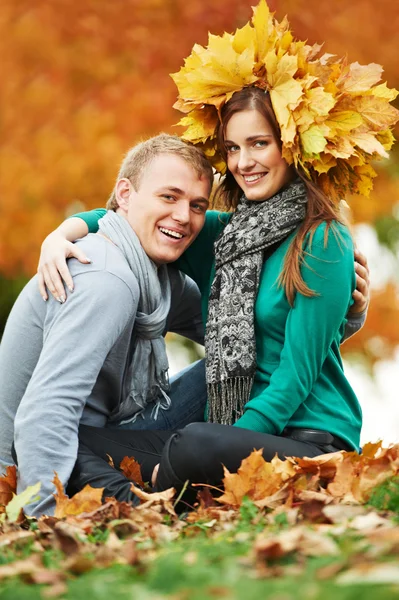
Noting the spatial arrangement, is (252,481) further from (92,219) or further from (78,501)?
(92,219)

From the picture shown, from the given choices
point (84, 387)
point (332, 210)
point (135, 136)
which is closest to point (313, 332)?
point (332, 210)

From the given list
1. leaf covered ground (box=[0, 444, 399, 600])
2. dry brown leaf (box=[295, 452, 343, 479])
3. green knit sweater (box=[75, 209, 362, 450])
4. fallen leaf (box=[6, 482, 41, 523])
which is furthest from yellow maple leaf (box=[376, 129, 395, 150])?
fallen leaf (box=[6, 482, 41, 523])

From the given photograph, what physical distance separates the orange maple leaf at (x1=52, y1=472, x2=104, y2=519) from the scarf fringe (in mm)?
671

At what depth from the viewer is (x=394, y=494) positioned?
2.37 metres

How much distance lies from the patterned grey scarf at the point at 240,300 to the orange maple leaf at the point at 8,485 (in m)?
0.80

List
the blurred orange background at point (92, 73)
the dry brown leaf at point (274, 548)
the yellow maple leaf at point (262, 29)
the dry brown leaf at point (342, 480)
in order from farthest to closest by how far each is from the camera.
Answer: the blurred orange background at point (92, 73) → the yellow maple leaf at point (262, 29) → the dry brown leaf at point (342, 480) → the dry brown leaf at point (274, 548)

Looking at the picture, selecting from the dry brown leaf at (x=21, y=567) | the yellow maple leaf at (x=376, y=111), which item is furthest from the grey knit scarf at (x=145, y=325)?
the dry brown leaf at (x=21, y=567)

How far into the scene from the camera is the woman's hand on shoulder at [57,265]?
317cm

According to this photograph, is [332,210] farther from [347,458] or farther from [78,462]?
[78,462]

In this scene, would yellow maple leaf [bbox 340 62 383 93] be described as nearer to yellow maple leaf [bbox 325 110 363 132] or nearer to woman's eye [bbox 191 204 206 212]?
yellow maple leaf [bbox 325 110 363 132]

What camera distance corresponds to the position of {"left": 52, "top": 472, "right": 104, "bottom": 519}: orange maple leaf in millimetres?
2795

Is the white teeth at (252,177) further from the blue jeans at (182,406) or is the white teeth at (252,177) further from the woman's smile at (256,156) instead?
the blue jeans at (182,406)

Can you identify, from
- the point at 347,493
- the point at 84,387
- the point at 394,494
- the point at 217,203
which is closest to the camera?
the point at 394,494

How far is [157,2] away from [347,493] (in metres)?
3.53
